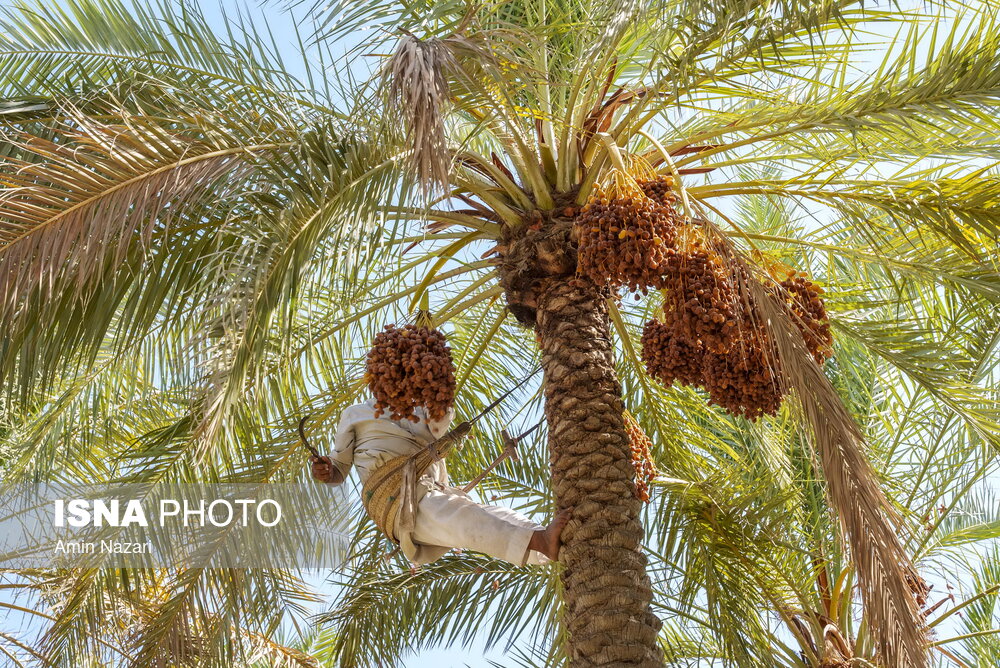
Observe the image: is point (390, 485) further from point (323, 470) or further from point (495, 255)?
point (495, 255)

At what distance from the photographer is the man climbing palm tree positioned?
3912 millimetres

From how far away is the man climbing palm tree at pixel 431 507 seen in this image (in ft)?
12.8

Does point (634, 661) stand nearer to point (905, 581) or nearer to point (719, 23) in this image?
point (905, 581)

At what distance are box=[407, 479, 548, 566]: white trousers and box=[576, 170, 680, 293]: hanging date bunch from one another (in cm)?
99

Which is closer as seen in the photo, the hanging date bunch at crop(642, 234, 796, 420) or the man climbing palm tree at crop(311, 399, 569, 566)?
the hanging date bunch at crop(642, 234, 796, 420)

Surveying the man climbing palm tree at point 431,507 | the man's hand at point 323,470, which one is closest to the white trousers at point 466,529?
the man climbing palm tree at point 431,507

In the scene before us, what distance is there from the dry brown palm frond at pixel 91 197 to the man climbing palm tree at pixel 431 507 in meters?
1.06

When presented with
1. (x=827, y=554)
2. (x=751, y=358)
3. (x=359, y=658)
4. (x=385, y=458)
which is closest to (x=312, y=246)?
(x=385, y=458)

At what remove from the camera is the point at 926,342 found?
4.72 m

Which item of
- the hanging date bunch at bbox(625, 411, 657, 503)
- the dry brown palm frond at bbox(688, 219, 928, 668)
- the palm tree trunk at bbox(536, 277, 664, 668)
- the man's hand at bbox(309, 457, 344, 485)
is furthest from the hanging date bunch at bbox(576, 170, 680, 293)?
the man's hand at bbox(309, 457, 344, 485)

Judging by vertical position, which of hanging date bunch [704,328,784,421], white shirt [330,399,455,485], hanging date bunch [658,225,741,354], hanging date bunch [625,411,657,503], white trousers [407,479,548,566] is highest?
hanging date bunch [658,225,741,354]

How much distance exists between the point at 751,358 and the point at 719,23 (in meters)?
1.17

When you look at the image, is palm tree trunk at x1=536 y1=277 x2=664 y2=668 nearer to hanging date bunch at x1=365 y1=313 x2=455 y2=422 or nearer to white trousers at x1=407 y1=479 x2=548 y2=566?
white trousers at x1=407 y1=479 x2=548 y2=566

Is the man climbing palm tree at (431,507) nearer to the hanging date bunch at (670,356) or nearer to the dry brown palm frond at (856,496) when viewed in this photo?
the hanging date bunch at (670,356)
